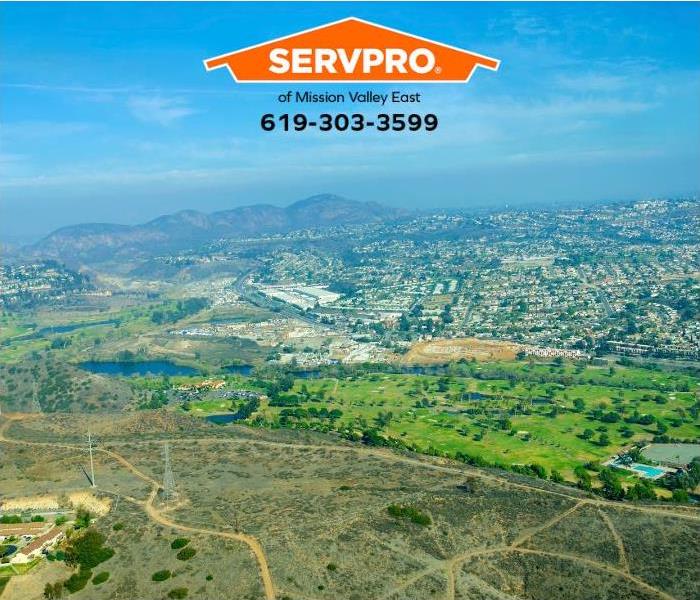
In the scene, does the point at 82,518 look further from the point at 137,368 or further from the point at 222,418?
the point at 137,368

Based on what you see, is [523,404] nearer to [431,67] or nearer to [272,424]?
[272,424]

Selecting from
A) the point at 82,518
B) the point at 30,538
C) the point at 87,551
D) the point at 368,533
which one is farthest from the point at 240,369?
the point at 368,533

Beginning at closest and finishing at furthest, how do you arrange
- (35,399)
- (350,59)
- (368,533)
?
(350,59) → (368,533) → (35,399)

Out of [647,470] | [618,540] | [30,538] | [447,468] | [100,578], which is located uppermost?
[30,538]

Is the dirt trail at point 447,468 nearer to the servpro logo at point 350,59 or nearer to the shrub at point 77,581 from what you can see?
the shrub at point 77,581

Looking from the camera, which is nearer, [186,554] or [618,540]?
[186,554]

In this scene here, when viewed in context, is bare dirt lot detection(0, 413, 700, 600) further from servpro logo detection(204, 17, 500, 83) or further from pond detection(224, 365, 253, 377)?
pond detection(224, 365, 253, 377)

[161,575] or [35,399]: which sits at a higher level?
[161,575]

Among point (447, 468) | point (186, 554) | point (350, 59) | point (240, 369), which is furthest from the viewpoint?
point (240, 369)
